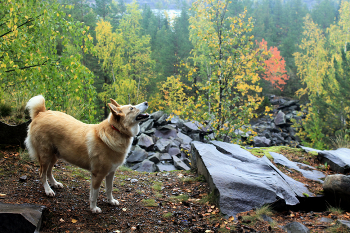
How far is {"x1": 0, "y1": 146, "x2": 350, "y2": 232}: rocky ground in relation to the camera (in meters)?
2.95

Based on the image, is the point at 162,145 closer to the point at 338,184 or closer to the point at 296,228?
the point at 338,184

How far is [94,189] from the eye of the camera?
3.14 meters

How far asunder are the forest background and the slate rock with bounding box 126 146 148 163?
2.96 m

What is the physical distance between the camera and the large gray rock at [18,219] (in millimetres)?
2248

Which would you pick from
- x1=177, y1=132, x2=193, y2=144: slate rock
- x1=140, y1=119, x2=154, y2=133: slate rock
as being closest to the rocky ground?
x1=177, y1=132, x2=193, y2=144: slate rock

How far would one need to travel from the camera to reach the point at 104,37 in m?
20.7

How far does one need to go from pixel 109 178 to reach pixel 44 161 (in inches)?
38.6

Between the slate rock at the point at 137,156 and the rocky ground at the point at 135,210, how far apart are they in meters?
6.04

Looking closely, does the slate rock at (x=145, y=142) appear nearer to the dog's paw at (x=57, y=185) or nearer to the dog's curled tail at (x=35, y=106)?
the dog's paw at (x=57, y=185)

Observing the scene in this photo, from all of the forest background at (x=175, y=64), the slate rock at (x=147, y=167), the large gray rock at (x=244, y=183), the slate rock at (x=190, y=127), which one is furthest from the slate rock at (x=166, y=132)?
the large gray rock at (x=244, y=183)

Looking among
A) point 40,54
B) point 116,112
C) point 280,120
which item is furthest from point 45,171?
point 280,120

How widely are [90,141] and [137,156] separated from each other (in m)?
7.78

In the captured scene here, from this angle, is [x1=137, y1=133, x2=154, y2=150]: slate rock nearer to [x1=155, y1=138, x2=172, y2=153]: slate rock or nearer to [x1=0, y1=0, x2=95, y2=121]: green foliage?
[x1=155, y1=138, x2=172, y2=153]: slate rock

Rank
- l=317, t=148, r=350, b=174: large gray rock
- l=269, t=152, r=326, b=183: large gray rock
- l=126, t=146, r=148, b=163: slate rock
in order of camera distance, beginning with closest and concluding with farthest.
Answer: l=269, t=152, r=326, b=183: large gray rock → l=317, t=148, r=350, b=174: large gray rock → l=126, t=146, r=148, b=163: slate rock
